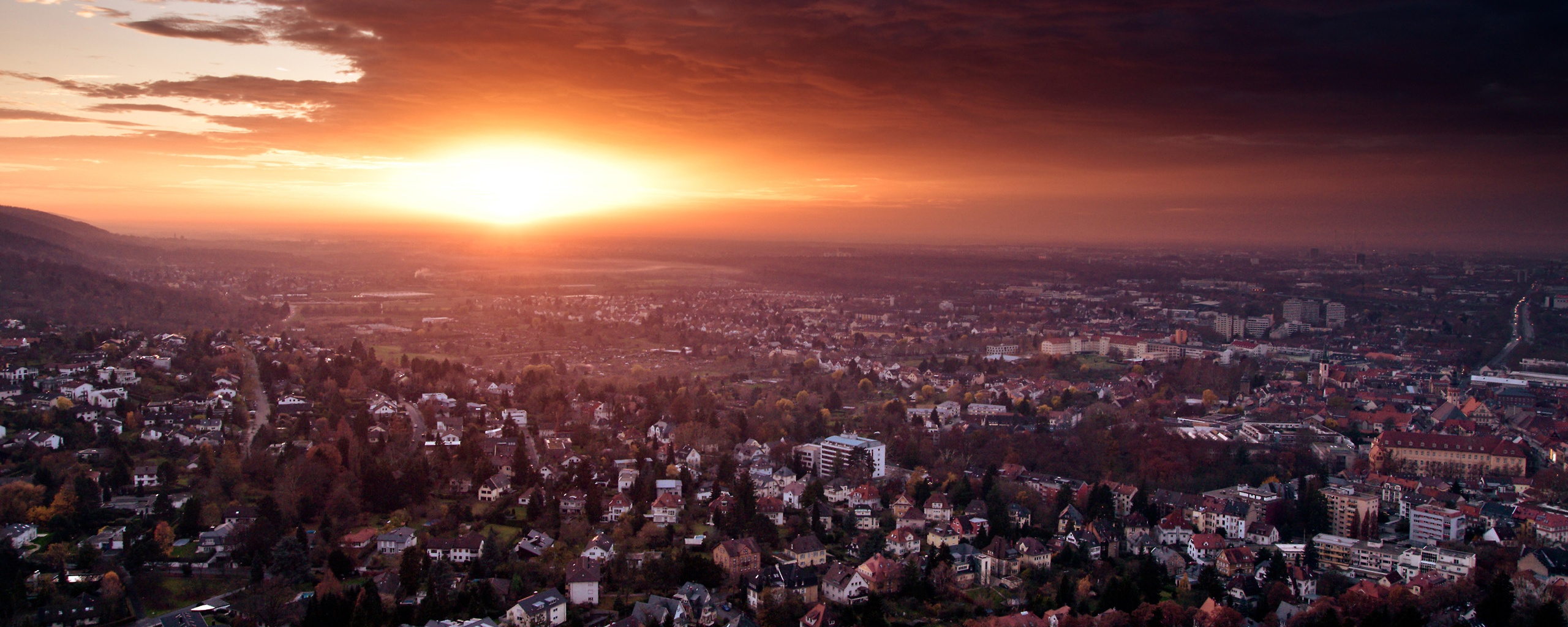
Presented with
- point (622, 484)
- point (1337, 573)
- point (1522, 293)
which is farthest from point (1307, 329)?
point (622, 484)

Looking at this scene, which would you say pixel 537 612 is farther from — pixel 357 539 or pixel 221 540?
pixel 221 540

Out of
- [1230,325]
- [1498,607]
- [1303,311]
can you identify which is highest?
[1303,311]

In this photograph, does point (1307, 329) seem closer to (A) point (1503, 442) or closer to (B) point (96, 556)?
(A) point (1503, 442)

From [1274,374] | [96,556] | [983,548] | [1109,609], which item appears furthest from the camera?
[1274,374]

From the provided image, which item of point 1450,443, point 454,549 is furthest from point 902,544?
point 1450,443

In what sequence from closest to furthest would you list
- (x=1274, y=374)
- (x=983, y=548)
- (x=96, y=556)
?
1. (x=96, y=556)
2. (x=983, y=548)
3. (x=1274, y=374)
